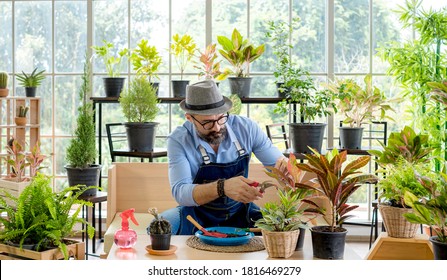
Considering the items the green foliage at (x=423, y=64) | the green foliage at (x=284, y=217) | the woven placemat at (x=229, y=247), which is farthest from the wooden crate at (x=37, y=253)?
the green foliage at (x=423, y=64)

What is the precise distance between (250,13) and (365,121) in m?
1.65

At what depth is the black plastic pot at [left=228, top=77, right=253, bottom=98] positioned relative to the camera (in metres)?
6.27

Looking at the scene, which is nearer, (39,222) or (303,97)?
(39,222)

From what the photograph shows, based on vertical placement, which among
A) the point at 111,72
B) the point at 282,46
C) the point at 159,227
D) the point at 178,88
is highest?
the point at 282,46

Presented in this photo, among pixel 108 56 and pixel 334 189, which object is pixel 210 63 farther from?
pixel 334 189

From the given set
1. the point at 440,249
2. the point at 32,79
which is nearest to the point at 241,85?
the point at 32,79

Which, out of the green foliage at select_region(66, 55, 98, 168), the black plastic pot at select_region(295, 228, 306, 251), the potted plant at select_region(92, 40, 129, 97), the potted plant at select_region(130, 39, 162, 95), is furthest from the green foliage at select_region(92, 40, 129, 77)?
the black plastic pot at select_region(295, 228, 306, 251)

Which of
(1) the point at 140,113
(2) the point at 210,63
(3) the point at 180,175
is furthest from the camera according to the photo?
(2) the point at 210,63

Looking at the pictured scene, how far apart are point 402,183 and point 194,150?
157 centimetres

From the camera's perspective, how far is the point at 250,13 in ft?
22.7

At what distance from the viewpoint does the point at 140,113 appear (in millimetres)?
5844

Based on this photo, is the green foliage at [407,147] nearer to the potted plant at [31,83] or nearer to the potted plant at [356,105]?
the potted plant at [356,105]

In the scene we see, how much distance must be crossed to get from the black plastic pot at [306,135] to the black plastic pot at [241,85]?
1.97 feet

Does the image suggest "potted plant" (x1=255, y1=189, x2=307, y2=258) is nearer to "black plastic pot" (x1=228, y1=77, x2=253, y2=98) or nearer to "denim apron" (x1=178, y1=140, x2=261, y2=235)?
"denim apron" (x1=178, y1=140, x2=261, y2=235)
